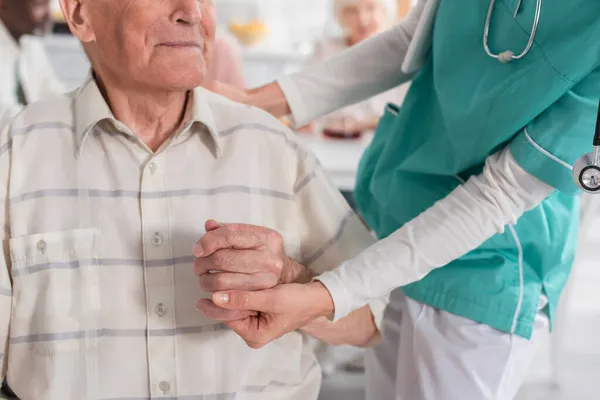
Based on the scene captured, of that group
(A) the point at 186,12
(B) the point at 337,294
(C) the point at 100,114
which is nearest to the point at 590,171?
(B) the point at 337,294

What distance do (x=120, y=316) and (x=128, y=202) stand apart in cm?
17

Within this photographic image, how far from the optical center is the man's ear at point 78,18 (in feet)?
3.58

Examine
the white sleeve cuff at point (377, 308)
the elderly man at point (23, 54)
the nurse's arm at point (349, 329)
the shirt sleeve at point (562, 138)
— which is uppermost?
the elderly man at point (23, 54)

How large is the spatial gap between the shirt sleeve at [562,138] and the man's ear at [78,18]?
0.66 m

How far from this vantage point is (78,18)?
43.2 inches

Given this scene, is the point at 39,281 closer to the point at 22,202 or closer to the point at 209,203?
the point at 22,202

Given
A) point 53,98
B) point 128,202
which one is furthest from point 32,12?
point 128,202

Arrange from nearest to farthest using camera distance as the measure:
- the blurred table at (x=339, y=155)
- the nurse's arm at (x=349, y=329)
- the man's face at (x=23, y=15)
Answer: the nurse's arm at (x=349, y=329)
the blurred table at (x=339, y=155)
the man's face at (x=23, y=15)

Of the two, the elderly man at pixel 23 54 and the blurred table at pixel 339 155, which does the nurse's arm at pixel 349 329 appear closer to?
the blurred table at pixel 339 155

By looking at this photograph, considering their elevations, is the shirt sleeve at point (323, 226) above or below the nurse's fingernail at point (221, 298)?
above

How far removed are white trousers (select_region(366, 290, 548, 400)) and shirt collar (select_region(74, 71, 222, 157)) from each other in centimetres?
48

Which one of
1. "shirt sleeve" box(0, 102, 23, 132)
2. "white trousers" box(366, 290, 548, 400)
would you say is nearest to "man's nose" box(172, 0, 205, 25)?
"white trousers" box(366, 290, 548, 400)

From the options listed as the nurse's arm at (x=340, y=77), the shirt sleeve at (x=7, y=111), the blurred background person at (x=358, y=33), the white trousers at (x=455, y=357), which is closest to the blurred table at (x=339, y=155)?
the blurred background person at (x=358, y=33)

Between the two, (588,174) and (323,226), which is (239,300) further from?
(588,174)
